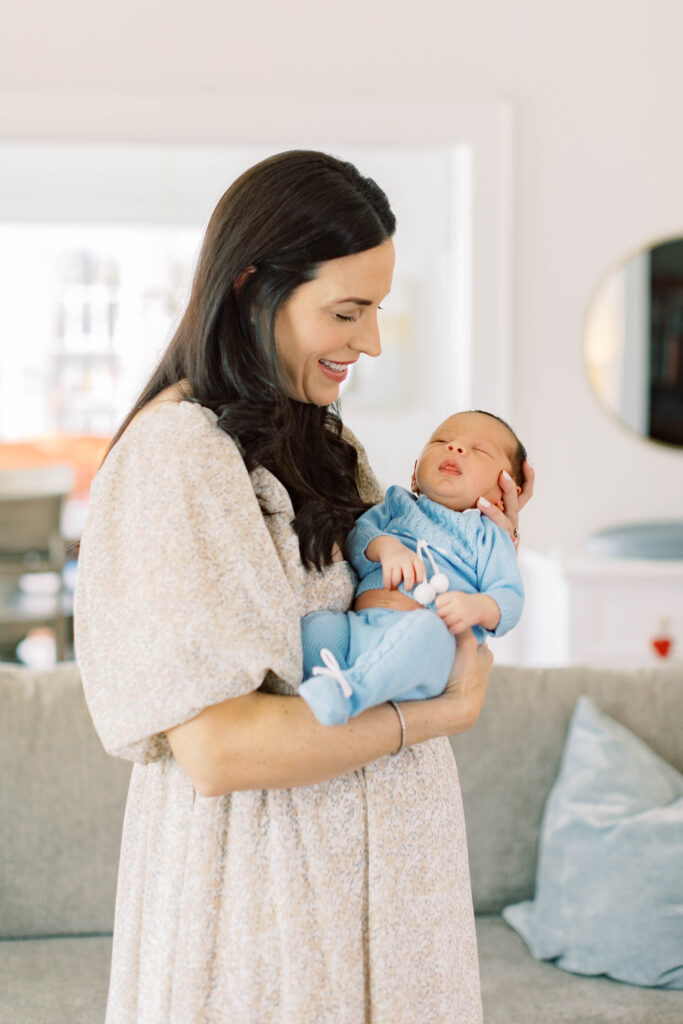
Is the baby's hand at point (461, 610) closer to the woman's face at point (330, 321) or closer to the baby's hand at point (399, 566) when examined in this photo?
the baby's hand at point (399, 566)

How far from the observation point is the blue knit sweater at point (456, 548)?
1192 mm

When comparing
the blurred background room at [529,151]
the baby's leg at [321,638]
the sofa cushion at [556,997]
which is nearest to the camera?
the baby's leg at [321,638]

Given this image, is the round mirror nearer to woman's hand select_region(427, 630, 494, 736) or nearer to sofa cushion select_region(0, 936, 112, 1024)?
sofa cushion select_region(0, 936, 112, 1024)

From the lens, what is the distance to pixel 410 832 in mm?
1063

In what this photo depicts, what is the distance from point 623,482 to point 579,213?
3.12 feet

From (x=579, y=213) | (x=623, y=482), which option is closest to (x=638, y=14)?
(x=579, y=213)

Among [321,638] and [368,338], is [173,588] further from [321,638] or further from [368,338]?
[368,338]

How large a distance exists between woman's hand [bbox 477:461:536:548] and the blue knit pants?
0.25 m

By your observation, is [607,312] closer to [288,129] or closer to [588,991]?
[288,129]

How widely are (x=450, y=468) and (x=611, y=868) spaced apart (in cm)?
92

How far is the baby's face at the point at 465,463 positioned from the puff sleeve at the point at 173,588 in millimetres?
363

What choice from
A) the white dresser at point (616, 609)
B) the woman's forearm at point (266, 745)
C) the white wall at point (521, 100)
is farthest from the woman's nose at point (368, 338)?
the white wall at point (521, 100)

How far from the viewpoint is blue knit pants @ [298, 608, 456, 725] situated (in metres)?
0.94

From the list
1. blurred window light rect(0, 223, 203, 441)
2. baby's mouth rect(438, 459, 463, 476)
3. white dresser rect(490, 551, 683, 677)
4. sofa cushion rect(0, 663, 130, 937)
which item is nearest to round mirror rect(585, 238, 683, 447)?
white dresser rect(490, 551, 683, 677)
